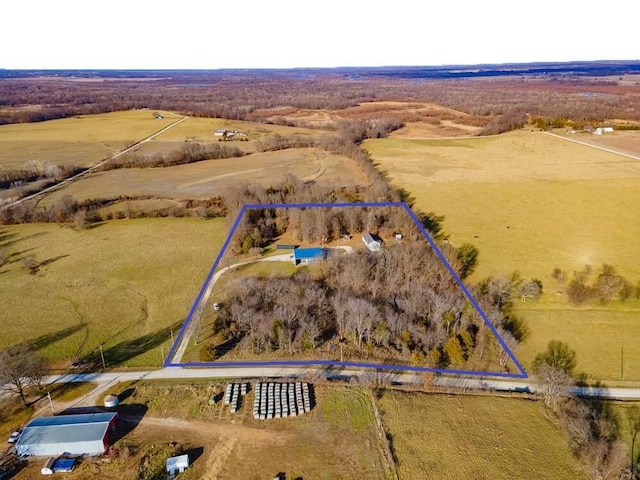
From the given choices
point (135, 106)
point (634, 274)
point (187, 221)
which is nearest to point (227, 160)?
point (187, 221)

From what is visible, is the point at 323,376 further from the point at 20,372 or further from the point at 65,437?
the point at 20,372

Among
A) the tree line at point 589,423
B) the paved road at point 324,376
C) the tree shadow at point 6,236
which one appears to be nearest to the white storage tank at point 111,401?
the paved road at point 324,376

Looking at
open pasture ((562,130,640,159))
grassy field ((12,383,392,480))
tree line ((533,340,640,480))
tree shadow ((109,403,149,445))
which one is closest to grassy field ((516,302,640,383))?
tree line ((533,340,640,480))

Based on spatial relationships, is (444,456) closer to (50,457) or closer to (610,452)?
(610,452)

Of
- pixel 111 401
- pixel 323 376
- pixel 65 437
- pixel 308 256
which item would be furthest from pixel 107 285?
pixel 323 376

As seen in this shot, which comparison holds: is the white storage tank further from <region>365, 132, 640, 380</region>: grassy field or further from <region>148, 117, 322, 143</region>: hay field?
<region>148, 117, 322, 143</region>: hay field

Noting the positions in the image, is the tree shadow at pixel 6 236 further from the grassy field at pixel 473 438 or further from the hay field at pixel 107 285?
the grassy field at pixel 473 438
